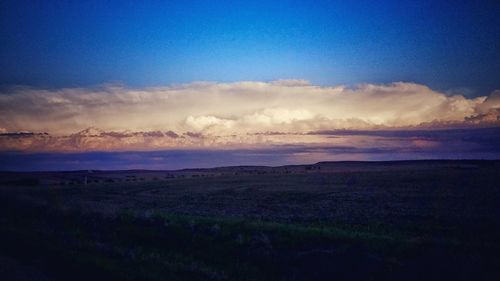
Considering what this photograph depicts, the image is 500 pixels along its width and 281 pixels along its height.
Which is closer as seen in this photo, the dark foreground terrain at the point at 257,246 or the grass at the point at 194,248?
the dark foreground terrain at the point at 257,246

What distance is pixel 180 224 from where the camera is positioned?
2100cm

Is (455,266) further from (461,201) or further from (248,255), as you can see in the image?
(461,201)

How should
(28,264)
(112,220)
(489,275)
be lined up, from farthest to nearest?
1. (112,220)
2. (28,264)
3. (489,275)

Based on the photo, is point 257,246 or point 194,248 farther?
point 194,248

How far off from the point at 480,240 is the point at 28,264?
17.0 m

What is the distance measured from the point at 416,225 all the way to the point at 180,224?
12181 mm

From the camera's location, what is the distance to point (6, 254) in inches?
589

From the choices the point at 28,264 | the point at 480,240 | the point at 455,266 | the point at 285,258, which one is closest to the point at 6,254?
the point at 28,264

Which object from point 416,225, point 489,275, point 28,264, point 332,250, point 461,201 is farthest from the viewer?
point 461,201

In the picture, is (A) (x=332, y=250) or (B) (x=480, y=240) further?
(B) (x=480, y=240)

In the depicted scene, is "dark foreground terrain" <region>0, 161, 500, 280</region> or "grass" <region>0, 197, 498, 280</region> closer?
"dark foreground terrain" <region>0, 161, 500, 280</region>

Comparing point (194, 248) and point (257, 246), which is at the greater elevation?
point (257, 246)

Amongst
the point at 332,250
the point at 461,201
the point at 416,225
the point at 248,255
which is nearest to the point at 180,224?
the point at 248,255

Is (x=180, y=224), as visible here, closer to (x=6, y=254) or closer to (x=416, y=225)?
(x=6, y=254)
